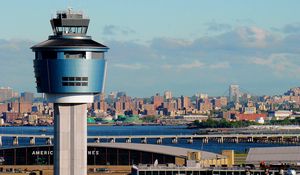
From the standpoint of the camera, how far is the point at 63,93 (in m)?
94.4

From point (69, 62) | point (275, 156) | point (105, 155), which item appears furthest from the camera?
point (105, 155)

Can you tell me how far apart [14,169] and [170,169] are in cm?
3328

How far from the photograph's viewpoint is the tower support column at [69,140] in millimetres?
94562

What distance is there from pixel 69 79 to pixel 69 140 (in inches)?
195

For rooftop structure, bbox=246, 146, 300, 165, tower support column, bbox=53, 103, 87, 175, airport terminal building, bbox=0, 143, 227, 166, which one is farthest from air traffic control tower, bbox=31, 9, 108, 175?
airport terminal building, bbox=0, 143, 227, 166

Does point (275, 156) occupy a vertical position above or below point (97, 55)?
below

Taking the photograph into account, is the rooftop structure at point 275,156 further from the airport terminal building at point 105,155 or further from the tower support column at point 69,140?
the tower support column at point 69,140

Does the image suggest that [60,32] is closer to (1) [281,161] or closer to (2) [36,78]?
(2) [36,78]

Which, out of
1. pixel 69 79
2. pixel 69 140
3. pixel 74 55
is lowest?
pixel 69 140

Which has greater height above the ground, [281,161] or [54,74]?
[54,74]

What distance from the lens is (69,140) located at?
9475cm

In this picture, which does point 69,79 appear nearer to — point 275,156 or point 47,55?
point 47,55

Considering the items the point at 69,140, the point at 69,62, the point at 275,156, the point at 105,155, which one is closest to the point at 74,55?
the point at 69,62

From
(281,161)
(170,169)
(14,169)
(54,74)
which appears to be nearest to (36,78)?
(54,74)
